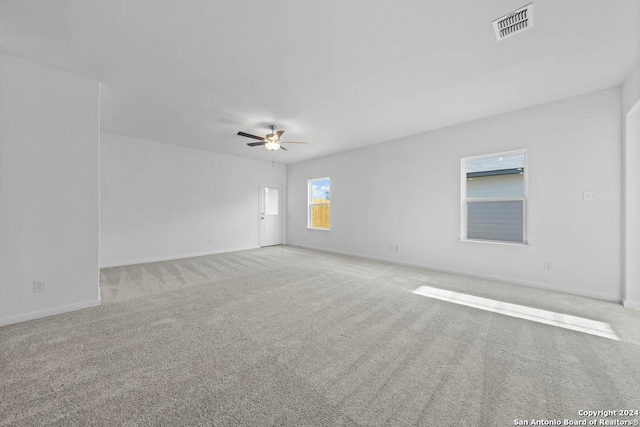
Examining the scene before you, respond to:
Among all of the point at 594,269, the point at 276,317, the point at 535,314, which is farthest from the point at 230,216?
the point at 594,269

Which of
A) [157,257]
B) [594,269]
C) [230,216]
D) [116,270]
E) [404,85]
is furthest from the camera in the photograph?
[230,216]

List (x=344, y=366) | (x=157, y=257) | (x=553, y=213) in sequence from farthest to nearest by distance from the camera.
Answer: (x=157, y=257) < (x=553, y=213) < (x=344, y=366)

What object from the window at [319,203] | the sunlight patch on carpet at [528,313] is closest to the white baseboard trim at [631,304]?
the sunlight patch on carpet at [528,313]

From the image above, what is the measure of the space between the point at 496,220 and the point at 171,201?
6.79m

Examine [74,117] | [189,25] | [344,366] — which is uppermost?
[189,25]

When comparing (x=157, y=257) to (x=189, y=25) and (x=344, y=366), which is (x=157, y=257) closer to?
(x=189, y=25)

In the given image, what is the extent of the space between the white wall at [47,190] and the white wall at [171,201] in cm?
246

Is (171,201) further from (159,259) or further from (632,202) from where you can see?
(632,202)

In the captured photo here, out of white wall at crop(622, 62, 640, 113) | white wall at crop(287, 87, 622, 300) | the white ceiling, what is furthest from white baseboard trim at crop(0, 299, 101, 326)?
white wall at crop(622, 62, 640, 113)

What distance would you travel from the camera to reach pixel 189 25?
2084 millimetres

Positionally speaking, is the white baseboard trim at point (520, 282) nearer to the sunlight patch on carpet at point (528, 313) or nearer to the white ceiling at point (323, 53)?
the sunlight patch on carpet at point (528, 313)

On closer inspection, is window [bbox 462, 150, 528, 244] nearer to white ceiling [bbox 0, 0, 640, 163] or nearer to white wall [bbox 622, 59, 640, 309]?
white ceiling [bbox 0, 0, 640, 163]

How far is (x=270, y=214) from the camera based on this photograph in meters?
7.84

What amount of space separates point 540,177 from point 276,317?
4.25 metres
